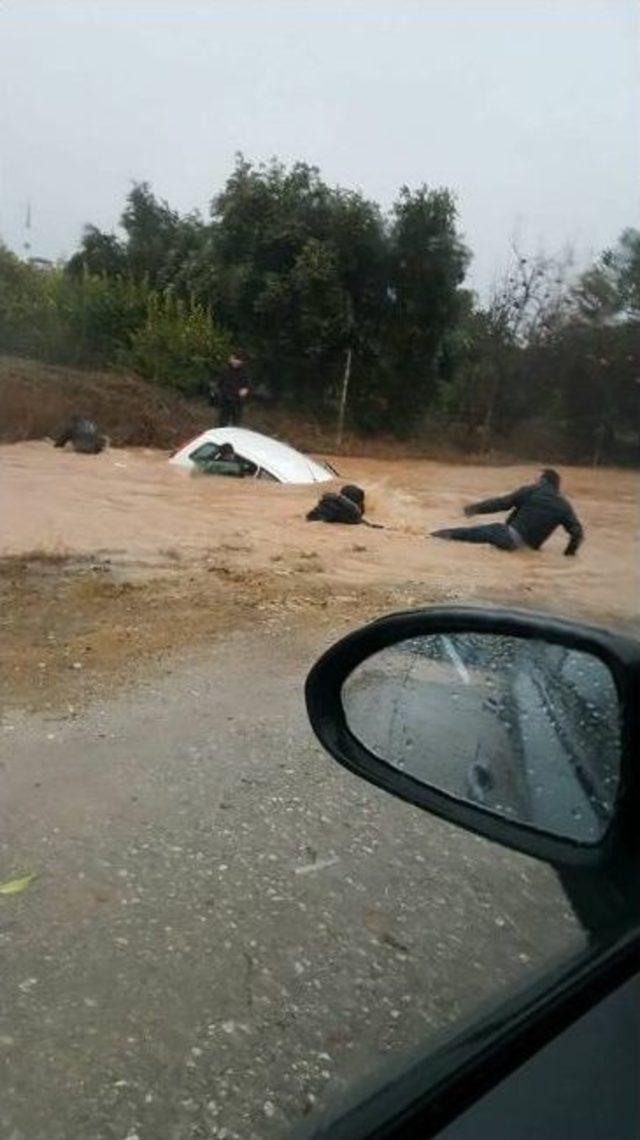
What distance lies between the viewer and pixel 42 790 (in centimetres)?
261

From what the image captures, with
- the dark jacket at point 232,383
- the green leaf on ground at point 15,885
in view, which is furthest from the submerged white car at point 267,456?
the green leaf on ground at point 15,885

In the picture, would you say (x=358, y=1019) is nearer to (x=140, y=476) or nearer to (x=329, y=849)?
(x=329, y=849)

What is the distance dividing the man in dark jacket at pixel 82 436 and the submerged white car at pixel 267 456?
1.79 meters

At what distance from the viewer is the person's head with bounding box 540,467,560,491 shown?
13.8 ft

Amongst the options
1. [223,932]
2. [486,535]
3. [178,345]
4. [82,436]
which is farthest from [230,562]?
[223,932]

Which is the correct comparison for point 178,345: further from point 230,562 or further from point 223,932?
point 223,932

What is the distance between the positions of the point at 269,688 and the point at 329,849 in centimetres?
126

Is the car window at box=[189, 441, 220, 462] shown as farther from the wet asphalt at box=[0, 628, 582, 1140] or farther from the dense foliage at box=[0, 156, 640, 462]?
the wet asphalt at box=[0, 628, 582, 1140]

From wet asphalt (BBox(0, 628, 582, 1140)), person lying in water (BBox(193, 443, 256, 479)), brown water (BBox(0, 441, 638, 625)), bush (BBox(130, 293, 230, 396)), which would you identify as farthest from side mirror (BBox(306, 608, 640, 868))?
person lying in water (BBox(193, 443, 256, 479))

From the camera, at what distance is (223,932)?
195cm

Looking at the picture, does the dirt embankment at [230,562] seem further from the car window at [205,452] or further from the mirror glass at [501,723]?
the mirror glass at [501,723]

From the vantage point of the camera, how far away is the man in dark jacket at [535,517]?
416cm

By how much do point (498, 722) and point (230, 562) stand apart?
4481 millimetres

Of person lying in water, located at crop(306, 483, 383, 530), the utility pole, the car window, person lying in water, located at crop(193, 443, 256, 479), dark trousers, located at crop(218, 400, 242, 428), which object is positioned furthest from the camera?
the car window
